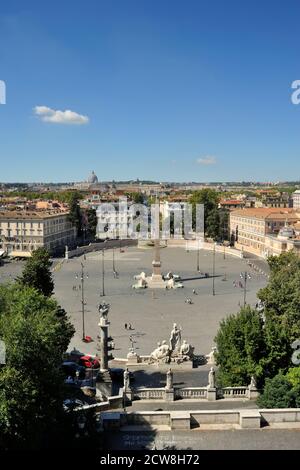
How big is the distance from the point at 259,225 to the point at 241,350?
185 ft

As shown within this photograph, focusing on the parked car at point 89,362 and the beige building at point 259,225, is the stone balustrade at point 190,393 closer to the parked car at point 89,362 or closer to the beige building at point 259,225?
the parked car at point 89,362

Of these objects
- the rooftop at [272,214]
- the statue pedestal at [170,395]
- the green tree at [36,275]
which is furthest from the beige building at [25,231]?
the statue pedestal at [170,395]

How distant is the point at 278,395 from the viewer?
16.2 m

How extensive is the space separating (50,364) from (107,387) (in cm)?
760

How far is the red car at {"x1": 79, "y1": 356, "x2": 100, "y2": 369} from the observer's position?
1026 inches

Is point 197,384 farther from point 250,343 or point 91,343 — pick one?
point 91,343

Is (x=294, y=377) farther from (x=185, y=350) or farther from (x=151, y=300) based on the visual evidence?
(x=151, y=300)

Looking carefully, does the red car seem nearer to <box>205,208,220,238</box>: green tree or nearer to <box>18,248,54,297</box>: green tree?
<box>18,248,54,297</box>: green tree

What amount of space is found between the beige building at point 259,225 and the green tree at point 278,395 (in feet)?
176

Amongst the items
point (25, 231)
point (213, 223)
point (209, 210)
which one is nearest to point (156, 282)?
point (25, 231)

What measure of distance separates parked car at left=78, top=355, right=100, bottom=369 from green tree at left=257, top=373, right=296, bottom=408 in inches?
444

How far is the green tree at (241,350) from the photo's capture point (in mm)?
19875
